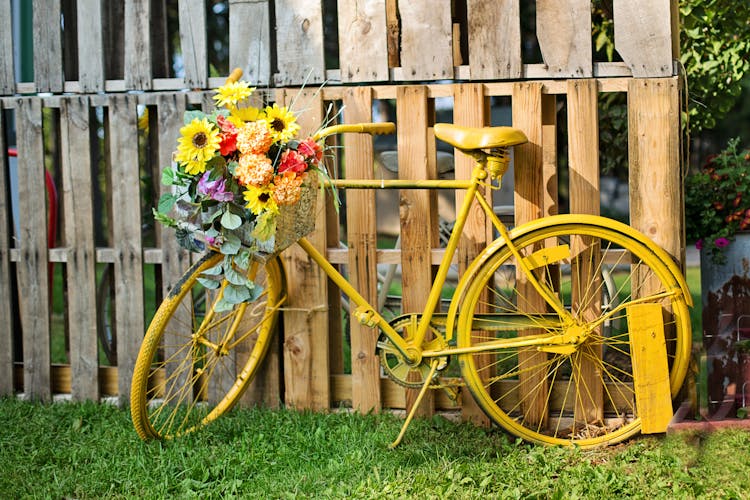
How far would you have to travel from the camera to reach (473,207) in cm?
417

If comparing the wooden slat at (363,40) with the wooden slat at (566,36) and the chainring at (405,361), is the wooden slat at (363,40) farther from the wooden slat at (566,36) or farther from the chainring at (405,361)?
the chainring at (405,361)

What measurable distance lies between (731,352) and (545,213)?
1.02 metres

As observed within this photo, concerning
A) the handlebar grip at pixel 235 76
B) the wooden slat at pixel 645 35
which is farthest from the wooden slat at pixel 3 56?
the wooden slat at pixel 645 35

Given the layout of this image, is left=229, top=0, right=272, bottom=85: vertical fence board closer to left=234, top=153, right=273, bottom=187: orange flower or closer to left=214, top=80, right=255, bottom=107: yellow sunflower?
left=214, top=80, right=255, bottom=107: yellow sunflower

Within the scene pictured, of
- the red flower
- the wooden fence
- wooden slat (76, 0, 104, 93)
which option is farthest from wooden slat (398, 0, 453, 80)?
wooden slat (76, 0, 104, 93)

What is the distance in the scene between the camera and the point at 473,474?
3.56 m

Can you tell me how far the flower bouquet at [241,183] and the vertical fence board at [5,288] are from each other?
4.91ft

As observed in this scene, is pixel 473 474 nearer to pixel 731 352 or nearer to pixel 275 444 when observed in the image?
pixel 275 444

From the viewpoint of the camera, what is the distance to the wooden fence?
13.0 feet

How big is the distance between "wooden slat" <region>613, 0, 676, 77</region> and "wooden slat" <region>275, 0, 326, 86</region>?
51.8 inches

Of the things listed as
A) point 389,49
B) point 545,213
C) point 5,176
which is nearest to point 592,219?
point 545,213

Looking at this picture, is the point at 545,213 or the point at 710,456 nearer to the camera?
the point at 710,456

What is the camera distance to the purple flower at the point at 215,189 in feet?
11.6

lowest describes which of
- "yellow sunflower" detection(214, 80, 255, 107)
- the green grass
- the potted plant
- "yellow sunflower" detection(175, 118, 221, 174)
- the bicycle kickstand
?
the green grass
